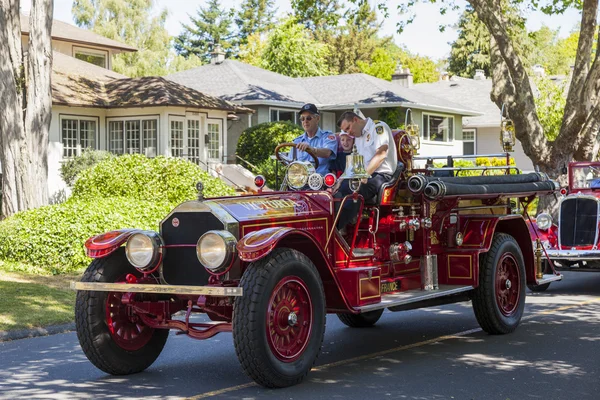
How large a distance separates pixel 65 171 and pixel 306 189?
71.3 ft

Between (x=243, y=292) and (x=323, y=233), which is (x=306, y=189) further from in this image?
(x=243, y=292)

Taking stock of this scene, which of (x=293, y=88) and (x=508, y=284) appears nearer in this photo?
(x=508, y=284)

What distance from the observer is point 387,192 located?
8.72 meters

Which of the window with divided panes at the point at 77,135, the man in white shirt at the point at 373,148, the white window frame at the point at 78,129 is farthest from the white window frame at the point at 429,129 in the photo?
the man in white shirt at the point at 373,148

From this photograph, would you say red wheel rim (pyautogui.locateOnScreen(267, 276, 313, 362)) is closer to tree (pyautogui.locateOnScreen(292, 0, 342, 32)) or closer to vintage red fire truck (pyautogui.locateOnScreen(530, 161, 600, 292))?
vintage red fire truck (pyautogui.locateOnScreen(530, 161, 600, 292))

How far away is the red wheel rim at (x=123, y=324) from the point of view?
7.52 metres

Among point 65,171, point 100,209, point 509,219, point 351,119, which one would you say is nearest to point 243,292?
point 351,119

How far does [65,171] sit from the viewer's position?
2889cm

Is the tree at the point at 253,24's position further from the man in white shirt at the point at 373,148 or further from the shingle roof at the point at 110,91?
the man in white shirt at the point at 373,148

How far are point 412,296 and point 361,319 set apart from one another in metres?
1.75

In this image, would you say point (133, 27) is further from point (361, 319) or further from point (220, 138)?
point (361, 319)

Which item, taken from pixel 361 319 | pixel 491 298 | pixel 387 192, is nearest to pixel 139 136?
pixel 361 319

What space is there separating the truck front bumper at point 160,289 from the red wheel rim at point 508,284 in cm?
396

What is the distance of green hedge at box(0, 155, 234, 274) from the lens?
15266mm
